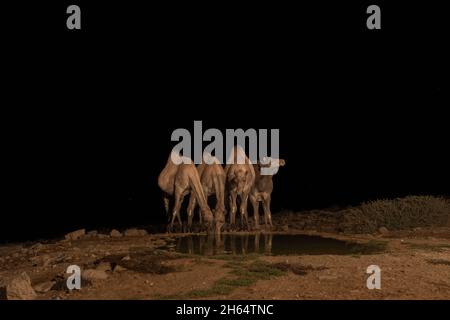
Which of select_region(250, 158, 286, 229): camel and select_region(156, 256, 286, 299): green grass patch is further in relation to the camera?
select_region(250, 158, 286, 229): camel

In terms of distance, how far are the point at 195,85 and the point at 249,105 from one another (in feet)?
16.9

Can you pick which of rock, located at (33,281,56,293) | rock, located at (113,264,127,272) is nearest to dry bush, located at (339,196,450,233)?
rock, located at (113,264,127,272)

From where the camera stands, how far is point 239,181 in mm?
16797

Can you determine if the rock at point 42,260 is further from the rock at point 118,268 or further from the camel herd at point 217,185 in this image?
the camel herd at point 217,185

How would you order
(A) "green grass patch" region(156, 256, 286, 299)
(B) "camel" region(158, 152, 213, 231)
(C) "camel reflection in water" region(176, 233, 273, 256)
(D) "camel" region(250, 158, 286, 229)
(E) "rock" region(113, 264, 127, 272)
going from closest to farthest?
(A) "green grass patch" region(156, 256, 286, 299) < (E) "rock" region(113, 264, 127, 272) < (C) "camel reflection in water" region(176, 233, 273, 256) < (B) "camel" region(158, 152, 213, 231) < (D) "camel" region(250, 158, 286, 229)

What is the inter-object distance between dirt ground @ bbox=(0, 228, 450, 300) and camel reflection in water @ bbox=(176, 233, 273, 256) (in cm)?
92

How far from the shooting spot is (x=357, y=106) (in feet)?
157

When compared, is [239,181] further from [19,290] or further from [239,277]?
[19,290]

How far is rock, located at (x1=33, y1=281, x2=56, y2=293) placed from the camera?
29.3 feet

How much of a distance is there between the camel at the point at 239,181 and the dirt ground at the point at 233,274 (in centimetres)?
400

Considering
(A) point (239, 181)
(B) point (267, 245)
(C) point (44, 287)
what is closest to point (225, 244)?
(B) point (267, 245)

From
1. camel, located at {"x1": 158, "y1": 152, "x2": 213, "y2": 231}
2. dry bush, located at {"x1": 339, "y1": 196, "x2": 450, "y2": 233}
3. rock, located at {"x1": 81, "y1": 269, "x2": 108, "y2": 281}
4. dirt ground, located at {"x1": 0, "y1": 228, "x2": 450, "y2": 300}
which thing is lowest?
dry bush, located at {"x1": 339, "y1": 196, "x2": 450, "y2": 233}

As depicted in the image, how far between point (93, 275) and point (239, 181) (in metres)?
8.07

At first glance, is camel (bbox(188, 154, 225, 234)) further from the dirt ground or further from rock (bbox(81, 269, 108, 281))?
rock (bbox(81, 269, 108, 281))
